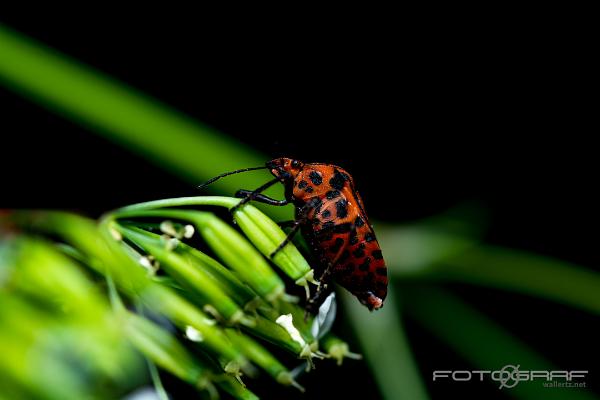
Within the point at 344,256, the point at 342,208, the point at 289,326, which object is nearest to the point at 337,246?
the point at 344,256

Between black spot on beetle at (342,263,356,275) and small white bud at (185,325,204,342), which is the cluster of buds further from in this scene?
black spot on beetle at (342,263,356,275)

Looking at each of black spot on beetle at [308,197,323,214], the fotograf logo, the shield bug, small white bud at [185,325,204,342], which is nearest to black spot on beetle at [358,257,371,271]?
the shield bug

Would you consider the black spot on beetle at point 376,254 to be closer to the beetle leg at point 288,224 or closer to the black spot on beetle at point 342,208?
the black spot on beetle at point 342,208

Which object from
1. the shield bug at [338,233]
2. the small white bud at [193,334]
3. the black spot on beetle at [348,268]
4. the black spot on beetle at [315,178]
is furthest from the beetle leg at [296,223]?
the small white bud at [193,334]

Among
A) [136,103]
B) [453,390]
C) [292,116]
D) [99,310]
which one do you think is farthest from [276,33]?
[99,310]

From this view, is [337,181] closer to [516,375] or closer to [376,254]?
[376,254]

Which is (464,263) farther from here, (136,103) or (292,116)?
(136,103)
